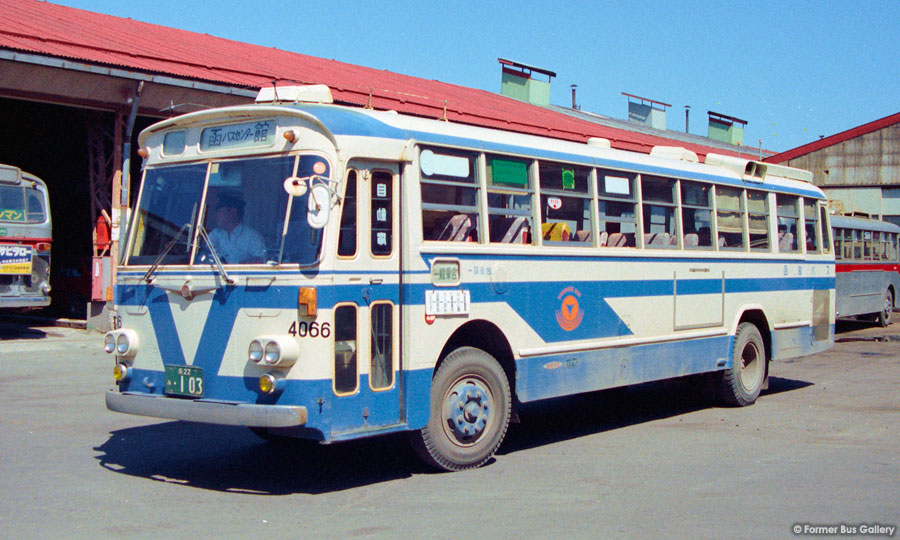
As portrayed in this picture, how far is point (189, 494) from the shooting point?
6.85 metres

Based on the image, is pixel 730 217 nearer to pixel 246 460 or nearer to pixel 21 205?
pixel 246 460

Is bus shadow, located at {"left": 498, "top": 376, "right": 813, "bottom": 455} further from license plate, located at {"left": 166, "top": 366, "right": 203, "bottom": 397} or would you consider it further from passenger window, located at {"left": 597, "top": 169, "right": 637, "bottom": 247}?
license plate, located at {"left": 166, "top": 366, "right": 203, "bottom": 397}

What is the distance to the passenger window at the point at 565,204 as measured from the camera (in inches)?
342

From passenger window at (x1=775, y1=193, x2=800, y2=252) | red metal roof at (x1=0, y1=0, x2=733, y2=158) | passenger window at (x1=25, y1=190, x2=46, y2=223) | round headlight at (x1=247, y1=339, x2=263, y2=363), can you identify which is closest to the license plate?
round headlight at (x1=247, y1=339, x2=263, y2=363)

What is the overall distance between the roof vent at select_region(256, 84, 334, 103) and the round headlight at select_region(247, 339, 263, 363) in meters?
2.08

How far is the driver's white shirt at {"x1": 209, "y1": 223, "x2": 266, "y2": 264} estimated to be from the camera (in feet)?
22.5

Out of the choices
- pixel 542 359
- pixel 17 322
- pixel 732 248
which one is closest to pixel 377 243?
pixel 542 359

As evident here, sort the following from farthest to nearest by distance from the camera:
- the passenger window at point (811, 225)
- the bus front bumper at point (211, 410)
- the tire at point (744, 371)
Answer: the passenger window at point (811, 225)
the tire at point (744, 371)
the bus front bumper at point (211, 410)

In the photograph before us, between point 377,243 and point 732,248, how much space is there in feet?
19.7

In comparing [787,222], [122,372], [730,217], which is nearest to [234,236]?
[122,372]

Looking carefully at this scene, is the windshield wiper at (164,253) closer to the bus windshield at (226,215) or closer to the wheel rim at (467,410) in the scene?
the bus windshield at (226,215)

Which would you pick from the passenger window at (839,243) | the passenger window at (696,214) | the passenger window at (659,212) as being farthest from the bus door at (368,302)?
the passenger window at (839,243)

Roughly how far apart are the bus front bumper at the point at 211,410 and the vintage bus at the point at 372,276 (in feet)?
0.05

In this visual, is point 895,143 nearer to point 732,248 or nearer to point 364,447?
point 732,248
